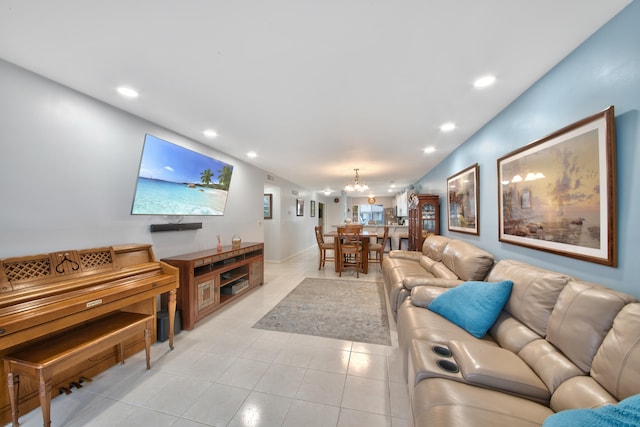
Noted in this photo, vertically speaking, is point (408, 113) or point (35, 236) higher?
point (408, 113)

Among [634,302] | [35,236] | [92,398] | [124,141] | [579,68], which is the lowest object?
[92,398]

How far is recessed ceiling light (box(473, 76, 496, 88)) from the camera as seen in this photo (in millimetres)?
1792

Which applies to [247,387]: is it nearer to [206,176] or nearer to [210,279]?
[210,279]

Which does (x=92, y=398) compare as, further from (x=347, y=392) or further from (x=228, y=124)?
(x=228, y=124)

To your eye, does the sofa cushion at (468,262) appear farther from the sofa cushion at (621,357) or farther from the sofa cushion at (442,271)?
the sofa cushion at (621,357)

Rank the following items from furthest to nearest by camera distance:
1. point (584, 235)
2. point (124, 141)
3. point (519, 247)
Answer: point (124, 141) → point (519, 247) → point (584, 235)

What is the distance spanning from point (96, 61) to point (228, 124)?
3.94ft

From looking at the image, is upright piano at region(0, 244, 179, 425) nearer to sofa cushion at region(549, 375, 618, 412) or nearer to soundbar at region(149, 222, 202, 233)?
soundbar at region(149, 222, 202, 233)

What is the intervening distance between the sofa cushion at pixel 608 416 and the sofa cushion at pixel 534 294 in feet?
2.35

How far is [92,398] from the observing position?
5.41ft

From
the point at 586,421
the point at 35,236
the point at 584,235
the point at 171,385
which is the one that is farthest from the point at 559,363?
the point at 35,236

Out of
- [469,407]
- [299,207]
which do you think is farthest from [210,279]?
[299,207]

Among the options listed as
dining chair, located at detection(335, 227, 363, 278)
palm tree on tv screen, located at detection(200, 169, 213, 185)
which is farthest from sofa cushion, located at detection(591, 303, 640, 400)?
dining chair, located at detection(335, 227, 363, 278)

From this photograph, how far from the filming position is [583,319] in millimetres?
1086
